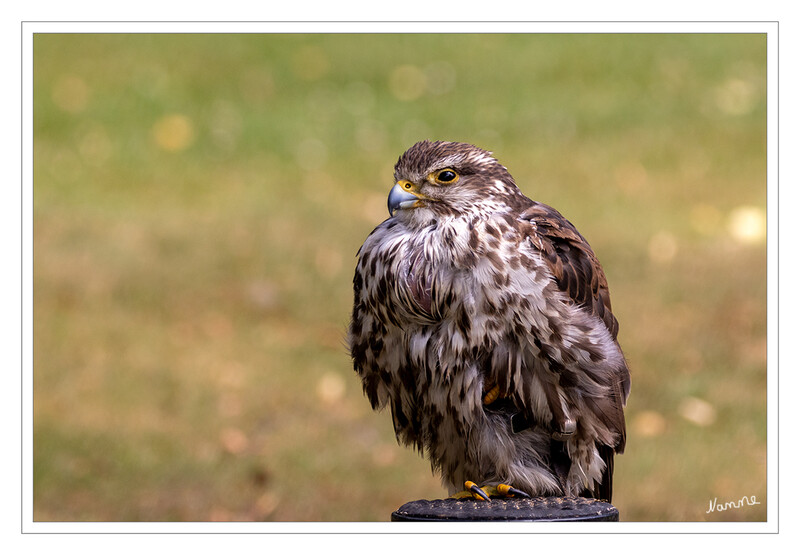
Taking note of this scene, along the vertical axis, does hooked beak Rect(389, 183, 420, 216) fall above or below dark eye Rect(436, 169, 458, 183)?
below

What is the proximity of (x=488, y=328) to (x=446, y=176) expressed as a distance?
19.9 inches

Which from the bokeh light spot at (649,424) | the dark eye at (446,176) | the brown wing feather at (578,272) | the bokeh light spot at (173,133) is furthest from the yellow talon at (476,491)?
the bokeh light spot at (173,133)

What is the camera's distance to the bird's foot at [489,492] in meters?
3.71

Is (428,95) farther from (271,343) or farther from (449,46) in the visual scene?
(271,343)

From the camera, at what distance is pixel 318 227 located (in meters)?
8.73

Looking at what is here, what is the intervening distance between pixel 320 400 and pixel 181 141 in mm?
3706

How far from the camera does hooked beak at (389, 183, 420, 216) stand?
3488 millimetres

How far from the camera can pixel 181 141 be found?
999 cm
